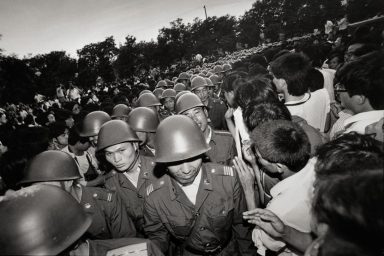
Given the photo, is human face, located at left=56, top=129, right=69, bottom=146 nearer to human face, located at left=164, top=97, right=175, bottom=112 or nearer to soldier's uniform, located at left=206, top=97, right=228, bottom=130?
soldier's uniform, located at left=206, top=97, right=228, bottom=130

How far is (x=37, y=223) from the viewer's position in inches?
68.7

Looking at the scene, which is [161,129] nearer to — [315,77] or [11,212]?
[11,212]

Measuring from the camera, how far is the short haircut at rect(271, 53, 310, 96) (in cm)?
387

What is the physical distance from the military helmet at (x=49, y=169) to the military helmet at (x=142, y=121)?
6.39 feet

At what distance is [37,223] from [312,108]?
3.68 metres

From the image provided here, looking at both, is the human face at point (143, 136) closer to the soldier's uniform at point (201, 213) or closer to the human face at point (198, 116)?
the human face at point (198, 116)

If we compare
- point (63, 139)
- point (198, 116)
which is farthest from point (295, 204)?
point (63, 139)

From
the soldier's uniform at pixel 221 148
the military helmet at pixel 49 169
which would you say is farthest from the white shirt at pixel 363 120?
the military helmet at pixel 49 169

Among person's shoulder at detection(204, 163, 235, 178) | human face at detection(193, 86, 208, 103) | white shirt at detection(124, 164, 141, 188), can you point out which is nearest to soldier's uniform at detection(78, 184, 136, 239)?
white shirt at detection(124, 164, 141, 188)

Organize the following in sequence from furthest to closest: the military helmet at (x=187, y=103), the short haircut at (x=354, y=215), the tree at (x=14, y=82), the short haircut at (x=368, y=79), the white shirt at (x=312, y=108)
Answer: the tree at (x=14, y=82), the military helmet at (x=187, y=103), the white shirt at (x=312, y=108), the short haircut at (x=368, y=79), the short haircut at (x=354, y=215)

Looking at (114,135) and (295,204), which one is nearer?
(295,204)

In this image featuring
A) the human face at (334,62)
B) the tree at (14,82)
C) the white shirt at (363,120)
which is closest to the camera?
Result: the white shirt at (363,120)

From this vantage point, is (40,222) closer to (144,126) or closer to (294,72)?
(144,126)

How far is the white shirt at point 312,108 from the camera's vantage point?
391 cm
